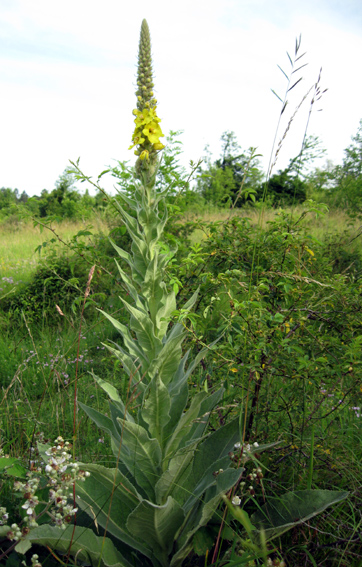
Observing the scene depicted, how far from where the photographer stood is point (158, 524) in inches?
64.1

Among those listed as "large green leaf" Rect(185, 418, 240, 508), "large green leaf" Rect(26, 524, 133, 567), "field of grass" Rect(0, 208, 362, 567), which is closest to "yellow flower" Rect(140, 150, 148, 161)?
"field of grass" Rect(0, 208, 362, 567)

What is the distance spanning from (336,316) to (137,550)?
164 cm

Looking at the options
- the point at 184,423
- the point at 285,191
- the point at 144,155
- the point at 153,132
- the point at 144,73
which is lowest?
the point at 184,423

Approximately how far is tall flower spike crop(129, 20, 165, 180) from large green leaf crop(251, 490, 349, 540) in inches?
62.8

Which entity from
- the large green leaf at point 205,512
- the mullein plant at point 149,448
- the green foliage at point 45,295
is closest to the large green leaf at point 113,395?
the mullein plant at point 149,448

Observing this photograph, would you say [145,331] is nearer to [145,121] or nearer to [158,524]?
[158,524]

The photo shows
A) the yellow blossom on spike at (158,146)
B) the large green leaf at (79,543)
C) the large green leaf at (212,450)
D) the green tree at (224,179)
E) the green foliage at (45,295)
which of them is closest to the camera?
the large green leaf at (79,543)

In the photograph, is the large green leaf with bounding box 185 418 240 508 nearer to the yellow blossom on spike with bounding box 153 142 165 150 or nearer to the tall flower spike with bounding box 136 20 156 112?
the yellow blossom on spike with bounding box 153 142 165 150

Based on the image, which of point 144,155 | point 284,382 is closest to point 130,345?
point 144,155

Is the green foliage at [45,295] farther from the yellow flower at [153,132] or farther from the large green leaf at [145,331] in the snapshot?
the yellow flower at [153,132]

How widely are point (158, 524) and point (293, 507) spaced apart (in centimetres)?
63

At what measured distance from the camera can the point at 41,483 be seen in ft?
6.18

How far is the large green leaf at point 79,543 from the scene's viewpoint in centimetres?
152

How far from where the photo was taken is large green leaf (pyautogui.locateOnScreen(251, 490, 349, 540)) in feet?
5.50
